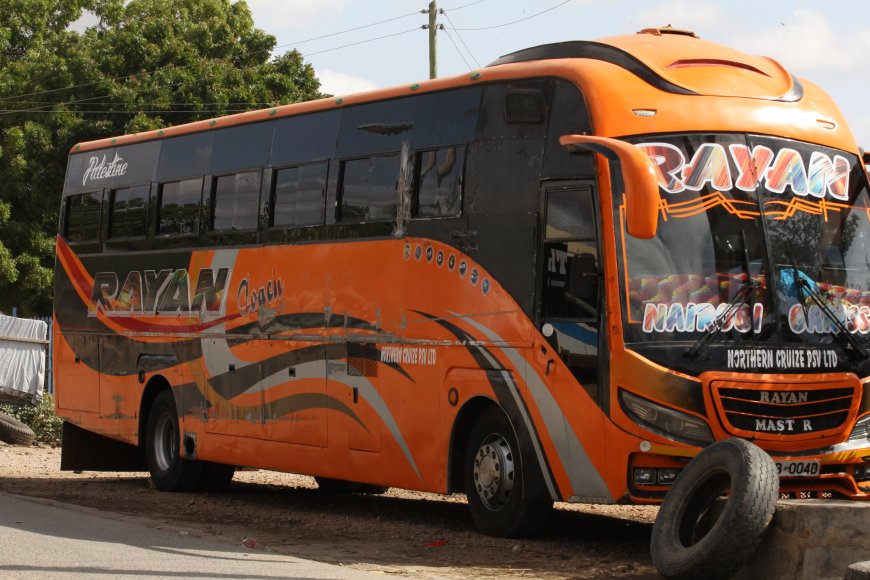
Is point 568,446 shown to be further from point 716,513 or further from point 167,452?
point 167,452

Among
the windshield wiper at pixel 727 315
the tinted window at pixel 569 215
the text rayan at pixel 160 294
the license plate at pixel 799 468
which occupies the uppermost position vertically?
the tinted window at pixel 569 215

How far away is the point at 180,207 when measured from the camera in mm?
16781

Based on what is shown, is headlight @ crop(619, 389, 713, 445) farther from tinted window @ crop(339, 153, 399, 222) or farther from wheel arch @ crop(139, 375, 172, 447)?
wheel arch @ crop(139, 375, 172, 447)

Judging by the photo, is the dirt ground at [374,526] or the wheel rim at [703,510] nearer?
the wheel rim at [703,510]

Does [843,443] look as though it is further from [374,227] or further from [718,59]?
[374,227]

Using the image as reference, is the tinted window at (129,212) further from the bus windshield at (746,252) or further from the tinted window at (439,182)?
the bus windshield at (746,252)

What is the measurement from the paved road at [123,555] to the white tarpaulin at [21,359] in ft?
37.9

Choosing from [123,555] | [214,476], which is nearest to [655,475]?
[123,555]

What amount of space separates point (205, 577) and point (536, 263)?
3657mm

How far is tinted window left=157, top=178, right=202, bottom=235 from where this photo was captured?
16.5 meters

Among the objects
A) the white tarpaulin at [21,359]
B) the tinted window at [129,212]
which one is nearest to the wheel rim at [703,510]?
the tinted window at [129,212]

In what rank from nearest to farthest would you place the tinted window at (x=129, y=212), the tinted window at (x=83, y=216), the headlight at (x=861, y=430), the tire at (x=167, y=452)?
the headlight at (x=861, y=430) → the tire at (x=167, y=452) → the tinted window at (x=129, y=212) → the tinted window at (x=83, y=216)

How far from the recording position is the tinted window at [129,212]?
57.6 feet

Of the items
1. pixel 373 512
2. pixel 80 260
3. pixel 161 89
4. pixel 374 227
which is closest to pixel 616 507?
pixel 373 512
